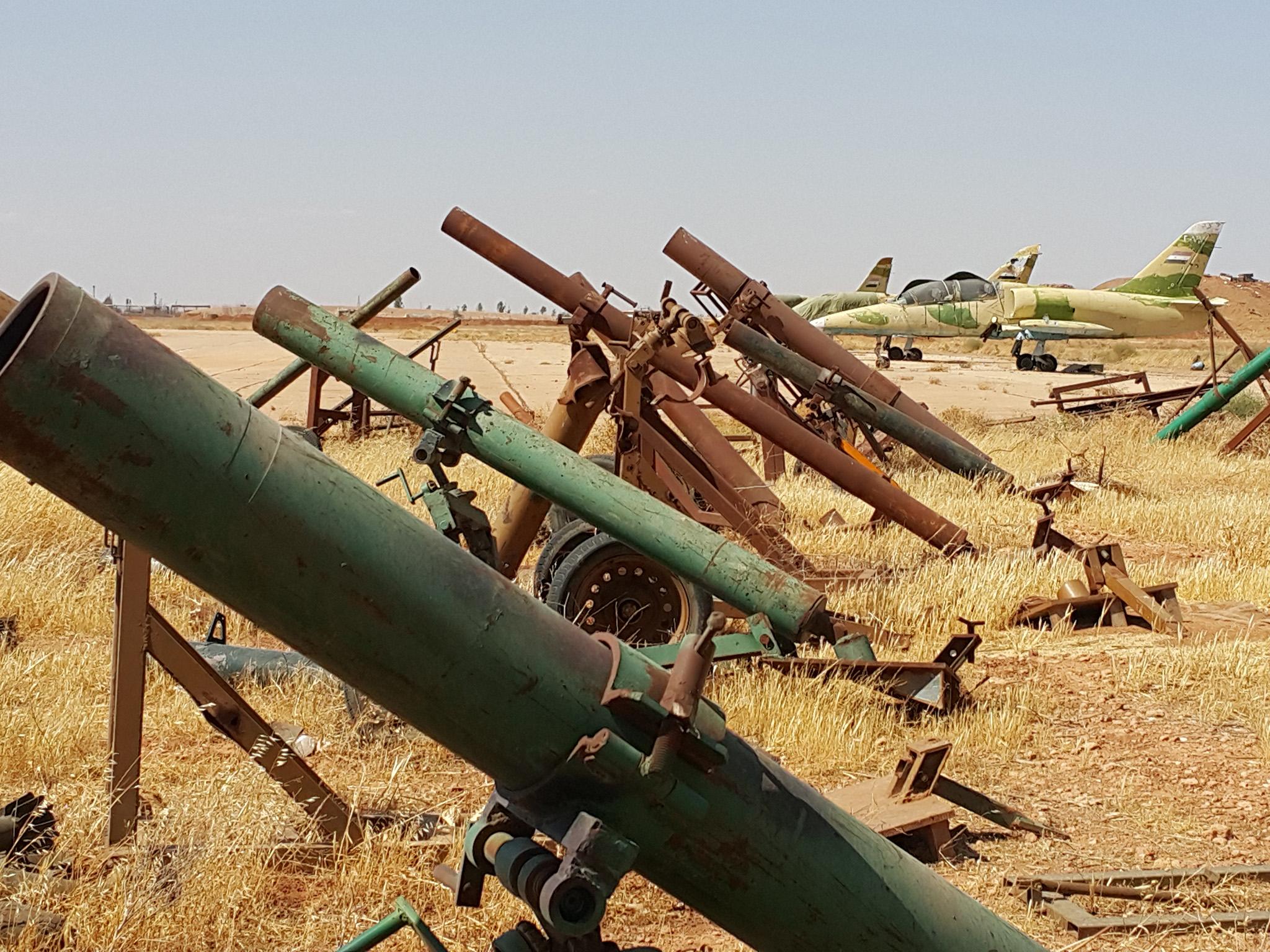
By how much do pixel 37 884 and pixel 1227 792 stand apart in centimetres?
458

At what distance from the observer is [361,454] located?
45.7 ft

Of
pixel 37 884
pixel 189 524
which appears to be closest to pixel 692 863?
pixel 189 524

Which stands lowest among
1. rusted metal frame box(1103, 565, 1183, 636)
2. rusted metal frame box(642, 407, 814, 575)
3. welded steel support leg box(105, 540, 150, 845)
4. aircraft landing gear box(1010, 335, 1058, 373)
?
welded steel support leg box(105, 540, 150, 845)

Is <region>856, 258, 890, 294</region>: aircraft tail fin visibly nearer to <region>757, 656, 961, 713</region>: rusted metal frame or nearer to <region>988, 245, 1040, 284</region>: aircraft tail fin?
<region>988, 245, 1040, 284</region>: aircraft tail fin

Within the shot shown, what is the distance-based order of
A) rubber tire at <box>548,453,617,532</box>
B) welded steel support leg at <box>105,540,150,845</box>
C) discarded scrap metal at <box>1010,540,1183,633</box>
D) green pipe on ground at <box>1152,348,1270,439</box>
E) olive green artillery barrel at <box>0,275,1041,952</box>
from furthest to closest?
green pipe on ground at <box>1152,348,1270,439</box> → rubber tire at <box>548,453,617,532</box> → discarded scrap metal at <box>1010,540,1183,633</box> → welded steel support leg at <box>105,540,150,845</box> → olive green artillery barrel at <box>0,275,1041,952</box>

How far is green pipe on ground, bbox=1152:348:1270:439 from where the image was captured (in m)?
17.0

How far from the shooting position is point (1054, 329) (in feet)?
141

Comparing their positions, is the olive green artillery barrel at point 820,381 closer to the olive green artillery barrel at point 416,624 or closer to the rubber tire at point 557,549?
the rubber tire at point 557,549

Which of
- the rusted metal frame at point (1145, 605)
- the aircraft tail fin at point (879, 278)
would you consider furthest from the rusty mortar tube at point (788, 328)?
the aircraft tail fin at point (879, 278)

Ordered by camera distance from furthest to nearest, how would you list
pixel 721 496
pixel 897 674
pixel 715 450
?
pixel 715 450, pixel 721 496, pixel 897 674

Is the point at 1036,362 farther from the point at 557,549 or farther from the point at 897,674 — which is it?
the point at 897,674

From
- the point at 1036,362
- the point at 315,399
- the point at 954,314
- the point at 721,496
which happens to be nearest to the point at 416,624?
the point at 721,496

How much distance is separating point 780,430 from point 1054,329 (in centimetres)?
3599

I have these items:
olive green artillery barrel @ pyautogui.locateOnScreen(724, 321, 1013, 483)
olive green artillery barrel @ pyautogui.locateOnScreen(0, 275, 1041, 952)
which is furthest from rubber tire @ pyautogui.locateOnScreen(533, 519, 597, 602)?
olive green artillery barrel @ pyautogui.locateOnScreen(0, 275, 1041, 952)
